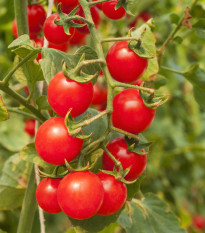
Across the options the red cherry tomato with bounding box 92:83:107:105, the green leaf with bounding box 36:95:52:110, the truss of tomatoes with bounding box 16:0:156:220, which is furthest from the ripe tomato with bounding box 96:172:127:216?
the red cherry tomato with bounding box 92:83:107:105

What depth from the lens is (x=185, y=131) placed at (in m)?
2.35

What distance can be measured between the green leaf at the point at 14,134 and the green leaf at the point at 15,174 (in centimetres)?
28

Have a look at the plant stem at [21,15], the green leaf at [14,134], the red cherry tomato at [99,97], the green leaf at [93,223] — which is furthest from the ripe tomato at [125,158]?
the green leaf at [14,134]

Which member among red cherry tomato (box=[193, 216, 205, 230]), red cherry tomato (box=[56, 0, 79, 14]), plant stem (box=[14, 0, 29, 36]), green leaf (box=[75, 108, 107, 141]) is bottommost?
red cherry tomato (box=[193, 216, 205, 230])

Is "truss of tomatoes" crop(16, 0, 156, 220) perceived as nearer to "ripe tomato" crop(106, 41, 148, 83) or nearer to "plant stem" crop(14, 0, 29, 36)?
"ripe tomato" crop(106, 41, 148, 83)

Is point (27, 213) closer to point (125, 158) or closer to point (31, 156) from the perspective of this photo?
point (31, 156)

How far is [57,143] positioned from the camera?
590 millimetres

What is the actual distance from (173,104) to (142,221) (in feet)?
3.96

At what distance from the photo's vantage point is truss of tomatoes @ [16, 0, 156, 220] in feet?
1.92

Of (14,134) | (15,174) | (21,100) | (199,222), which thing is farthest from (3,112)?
(199,222)

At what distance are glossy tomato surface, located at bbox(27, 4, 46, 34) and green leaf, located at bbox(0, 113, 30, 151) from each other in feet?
1.92

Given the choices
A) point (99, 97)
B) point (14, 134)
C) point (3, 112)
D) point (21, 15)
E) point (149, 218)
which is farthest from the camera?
point (14, 134)

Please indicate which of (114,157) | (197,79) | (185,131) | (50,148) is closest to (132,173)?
(114,157)

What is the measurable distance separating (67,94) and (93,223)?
0.27 m
